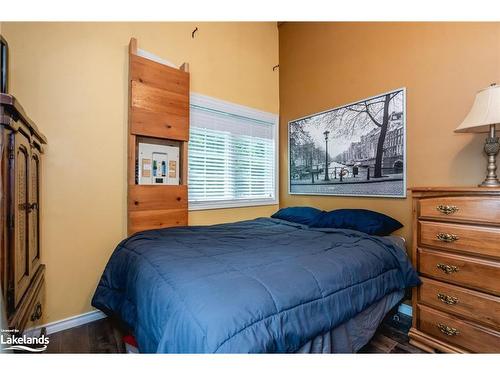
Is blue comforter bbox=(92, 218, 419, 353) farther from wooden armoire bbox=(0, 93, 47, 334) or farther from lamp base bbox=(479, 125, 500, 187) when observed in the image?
lamp base bbox=(479, 125, 500, 187)

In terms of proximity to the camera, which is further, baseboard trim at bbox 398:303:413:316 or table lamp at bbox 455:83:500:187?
baseboard trim at bbox 398:303:413:316

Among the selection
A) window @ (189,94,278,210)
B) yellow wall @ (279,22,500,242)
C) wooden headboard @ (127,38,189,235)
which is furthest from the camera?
window @ (189,94,278,210)

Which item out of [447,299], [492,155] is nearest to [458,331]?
[447,299]

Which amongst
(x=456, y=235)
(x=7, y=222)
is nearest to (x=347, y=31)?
(x=456, y=235)

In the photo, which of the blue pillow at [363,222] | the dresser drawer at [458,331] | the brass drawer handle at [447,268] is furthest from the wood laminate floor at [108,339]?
the blue pillow at [363,222]

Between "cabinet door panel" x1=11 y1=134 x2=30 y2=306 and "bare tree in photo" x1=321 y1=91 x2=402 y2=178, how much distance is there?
2539 millimetres

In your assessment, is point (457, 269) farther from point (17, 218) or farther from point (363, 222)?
point (17, 218)

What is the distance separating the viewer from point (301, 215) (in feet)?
8.47

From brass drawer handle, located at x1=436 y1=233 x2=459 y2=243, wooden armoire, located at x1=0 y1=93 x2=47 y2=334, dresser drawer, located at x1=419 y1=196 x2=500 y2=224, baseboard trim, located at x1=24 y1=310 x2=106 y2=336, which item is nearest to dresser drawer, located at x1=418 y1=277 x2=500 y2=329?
brass drawer handle, located at x1=436 y1=233 x2=459 y2=243

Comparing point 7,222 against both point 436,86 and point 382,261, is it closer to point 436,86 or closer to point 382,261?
point 382,261

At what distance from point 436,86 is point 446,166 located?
0.64 metres

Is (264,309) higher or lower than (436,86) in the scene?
lower

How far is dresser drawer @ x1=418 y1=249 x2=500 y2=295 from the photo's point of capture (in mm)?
1322
